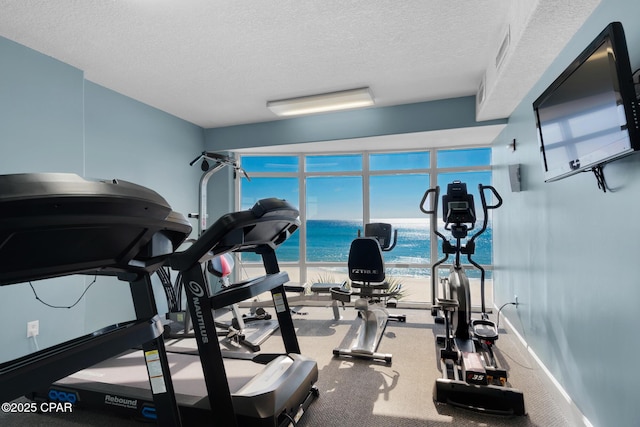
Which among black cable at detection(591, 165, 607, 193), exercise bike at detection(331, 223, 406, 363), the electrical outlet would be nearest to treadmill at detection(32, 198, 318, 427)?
the electrical outlet

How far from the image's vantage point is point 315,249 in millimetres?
5566

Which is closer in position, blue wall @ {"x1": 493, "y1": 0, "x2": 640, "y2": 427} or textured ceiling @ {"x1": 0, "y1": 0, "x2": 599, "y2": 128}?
blue wall @ {"x1": 493, "y1": 0, "x2": 640, "y2": 427}

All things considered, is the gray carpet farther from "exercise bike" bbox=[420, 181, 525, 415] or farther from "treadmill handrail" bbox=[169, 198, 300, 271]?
"treadmill handrail" bbox=[169, 198, 300, 271]

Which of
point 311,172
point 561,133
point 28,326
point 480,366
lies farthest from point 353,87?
point 28,326

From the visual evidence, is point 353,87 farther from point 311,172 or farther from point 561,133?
point 561,133

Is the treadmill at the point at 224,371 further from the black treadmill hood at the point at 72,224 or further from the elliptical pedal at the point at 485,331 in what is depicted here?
→ the elliptical pedal at the point at 485,331

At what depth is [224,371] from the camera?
1.74m

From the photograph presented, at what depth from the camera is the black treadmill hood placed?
666 mm

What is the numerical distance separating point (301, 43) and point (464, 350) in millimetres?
2917

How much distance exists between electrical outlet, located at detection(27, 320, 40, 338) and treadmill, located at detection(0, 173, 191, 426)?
241 cm

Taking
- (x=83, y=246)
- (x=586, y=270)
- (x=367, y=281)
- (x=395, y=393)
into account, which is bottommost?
(x=395, y=393)

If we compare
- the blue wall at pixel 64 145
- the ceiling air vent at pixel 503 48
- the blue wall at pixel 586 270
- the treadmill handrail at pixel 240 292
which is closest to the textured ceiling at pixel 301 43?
the ceiling air vent at pixel 503 48

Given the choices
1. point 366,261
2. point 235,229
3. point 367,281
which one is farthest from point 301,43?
point 367,281

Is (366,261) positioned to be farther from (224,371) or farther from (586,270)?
(224,371)
